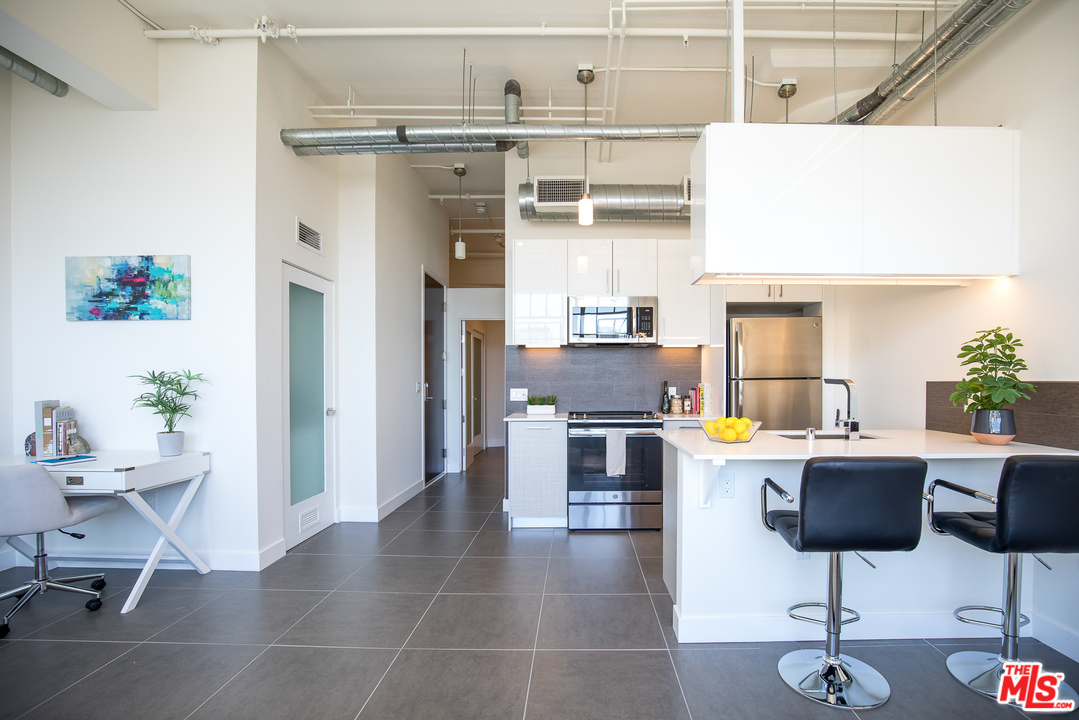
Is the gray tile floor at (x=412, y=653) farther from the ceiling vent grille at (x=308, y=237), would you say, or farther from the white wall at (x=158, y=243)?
the ceiling vent grille at (x=308, y=237)

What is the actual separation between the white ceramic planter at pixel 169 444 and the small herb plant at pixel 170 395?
0.06 meters

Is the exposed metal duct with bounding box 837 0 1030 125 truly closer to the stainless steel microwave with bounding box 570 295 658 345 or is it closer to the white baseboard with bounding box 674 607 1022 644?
the stainless steel microwave with bounding box 570 295 658 345

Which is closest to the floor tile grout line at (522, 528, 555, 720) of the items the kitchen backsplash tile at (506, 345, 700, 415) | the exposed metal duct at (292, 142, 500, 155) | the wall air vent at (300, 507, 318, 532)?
the kitchen backsplash tile at (506, 345, 700, 415)

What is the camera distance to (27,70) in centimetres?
308

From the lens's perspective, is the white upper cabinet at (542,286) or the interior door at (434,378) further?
the interior door at (434,378)

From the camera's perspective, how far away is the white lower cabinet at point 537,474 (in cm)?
434

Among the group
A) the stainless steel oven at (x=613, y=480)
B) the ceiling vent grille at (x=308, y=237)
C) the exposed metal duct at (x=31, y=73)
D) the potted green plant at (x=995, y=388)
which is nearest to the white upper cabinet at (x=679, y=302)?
the stainless steel oven at (x=613, y=480)

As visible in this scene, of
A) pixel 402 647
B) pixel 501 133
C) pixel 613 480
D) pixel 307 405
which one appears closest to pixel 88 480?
pixel 307 405

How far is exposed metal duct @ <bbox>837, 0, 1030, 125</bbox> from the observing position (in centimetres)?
245

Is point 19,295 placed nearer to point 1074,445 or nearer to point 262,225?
point 262,225

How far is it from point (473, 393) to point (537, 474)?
11.9ft

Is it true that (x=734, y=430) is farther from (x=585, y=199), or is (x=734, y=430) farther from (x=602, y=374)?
(x=602, y=374)

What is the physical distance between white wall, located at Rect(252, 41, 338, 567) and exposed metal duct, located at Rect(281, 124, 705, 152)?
0.71ft

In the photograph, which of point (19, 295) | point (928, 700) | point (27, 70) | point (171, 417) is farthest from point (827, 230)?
point (19, 295)
